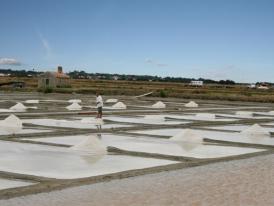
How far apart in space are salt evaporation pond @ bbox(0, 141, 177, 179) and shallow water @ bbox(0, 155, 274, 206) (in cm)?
89

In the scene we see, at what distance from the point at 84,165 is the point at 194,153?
3.01 m

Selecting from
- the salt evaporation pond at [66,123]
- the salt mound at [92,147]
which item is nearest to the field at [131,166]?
the salt mound at [92,147]

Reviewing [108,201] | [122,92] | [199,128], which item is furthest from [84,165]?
[122,92]

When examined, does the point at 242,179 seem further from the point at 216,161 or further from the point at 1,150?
the point at 1,150

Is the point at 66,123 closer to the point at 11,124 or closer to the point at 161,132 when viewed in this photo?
the point at 11,124

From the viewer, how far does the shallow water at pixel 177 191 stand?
21.2ft

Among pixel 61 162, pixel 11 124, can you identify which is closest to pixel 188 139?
pixel 61 162

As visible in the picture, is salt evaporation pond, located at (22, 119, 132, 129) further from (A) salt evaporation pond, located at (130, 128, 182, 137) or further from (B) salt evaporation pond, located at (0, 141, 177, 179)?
(B) salt evaporation pond, located at (0, 141, 177, 179)

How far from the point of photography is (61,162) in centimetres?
960

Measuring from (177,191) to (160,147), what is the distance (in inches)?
201

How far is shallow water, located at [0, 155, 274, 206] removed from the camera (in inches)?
255

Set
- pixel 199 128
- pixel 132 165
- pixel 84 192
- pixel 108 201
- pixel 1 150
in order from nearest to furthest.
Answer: pixel 108 201, pixel 84 192, pixel 132 165, pixel 1 150, pixel 199 128

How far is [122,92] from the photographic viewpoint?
52.2 metres

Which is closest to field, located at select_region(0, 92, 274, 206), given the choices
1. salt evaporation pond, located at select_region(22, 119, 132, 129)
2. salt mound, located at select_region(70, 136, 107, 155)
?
salt mound, located at select_region(70, 136, 107, 155)
